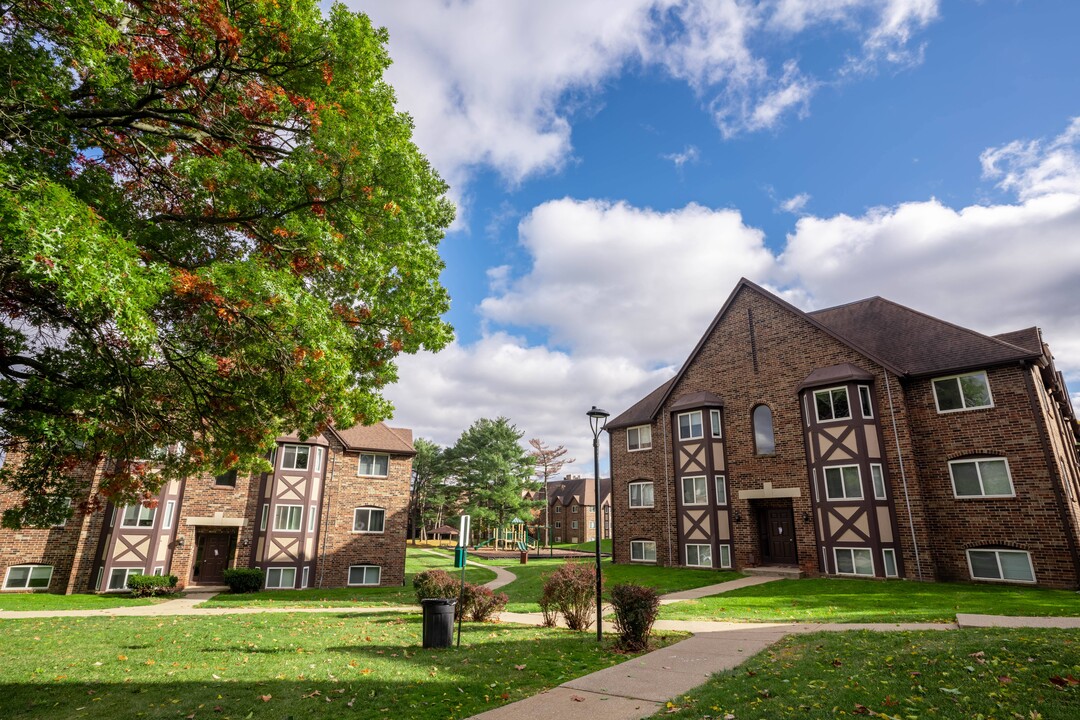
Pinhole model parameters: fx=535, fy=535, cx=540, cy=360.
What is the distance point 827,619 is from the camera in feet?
43.8

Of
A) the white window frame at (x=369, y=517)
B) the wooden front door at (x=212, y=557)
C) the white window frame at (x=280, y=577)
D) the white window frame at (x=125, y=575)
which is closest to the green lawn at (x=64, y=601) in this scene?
the white window frame at (x=125, y=575)

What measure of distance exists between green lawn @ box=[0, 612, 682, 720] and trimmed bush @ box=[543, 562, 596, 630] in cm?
63

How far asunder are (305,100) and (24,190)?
14.0 feet

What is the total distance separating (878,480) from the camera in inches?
834

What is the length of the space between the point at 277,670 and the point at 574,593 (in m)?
6.42

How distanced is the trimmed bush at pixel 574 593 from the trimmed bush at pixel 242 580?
18.9m

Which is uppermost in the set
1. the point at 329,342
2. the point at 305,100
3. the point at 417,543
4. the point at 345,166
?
the point at 305,100


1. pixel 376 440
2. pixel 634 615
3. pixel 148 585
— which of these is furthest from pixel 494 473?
pixel 634 615

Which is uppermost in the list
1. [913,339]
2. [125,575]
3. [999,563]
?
[913,339]

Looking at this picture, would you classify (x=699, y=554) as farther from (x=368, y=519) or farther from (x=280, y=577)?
(x=280, y=577)

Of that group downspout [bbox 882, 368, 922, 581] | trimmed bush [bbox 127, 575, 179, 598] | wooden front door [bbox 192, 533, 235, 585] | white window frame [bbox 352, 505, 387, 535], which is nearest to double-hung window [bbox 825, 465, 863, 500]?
downspout [bbox 882, 368, 922, 581]

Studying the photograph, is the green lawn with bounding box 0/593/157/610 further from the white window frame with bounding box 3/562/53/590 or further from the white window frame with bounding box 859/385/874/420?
the white window frame with bounding box 859/385/874/420

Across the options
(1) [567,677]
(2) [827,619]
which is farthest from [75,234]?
(2) [827,619]

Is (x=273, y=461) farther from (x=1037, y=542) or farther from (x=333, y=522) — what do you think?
(x=1037, y=542)
